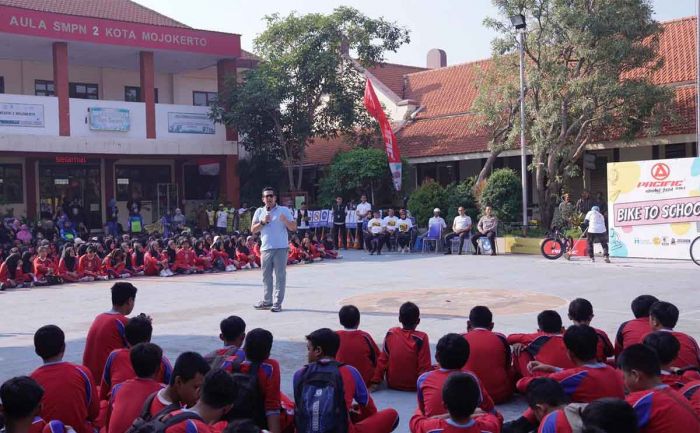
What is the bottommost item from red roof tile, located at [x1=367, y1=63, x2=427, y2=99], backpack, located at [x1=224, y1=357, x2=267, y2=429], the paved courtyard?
the paved courtyard

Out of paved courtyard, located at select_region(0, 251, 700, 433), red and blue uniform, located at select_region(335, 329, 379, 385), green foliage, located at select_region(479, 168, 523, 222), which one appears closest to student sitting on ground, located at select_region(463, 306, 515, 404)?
paved courtyard, located at select_region(0, 251, 700, 433)

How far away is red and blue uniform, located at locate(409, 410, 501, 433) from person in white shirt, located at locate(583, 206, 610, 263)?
49.8ft

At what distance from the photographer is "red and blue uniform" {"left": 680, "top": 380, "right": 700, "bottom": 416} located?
463 cm

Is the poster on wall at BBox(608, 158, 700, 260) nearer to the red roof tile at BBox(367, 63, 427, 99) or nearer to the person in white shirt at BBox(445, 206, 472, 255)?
the person in white shirt at BBox(445, 206, 472, 255)

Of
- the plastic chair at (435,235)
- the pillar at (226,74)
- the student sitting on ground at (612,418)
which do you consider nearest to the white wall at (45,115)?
the pillar at (226,74)

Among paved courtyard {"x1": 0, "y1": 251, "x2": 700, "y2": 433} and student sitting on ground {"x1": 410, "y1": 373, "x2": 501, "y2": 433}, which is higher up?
student sitting on ground {"x1": 410, "y1": 373, "x2": 501, "y2": 433}

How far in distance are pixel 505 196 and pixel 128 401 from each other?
67.4 feet

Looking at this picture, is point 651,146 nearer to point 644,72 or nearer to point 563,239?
point 644,72

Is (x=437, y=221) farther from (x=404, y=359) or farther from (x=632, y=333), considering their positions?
(x=632, y=333)

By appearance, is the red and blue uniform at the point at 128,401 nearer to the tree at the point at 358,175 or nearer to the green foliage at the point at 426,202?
the green foliage at the point at 426,202

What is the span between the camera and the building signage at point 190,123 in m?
29.3

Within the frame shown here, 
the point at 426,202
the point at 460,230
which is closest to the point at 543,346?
the point at 460,230

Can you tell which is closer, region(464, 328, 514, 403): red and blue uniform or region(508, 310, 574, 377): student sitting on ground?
region(508, 310, 574, 377): student sitting on ground

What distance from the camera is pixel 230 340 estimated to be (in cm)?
598
